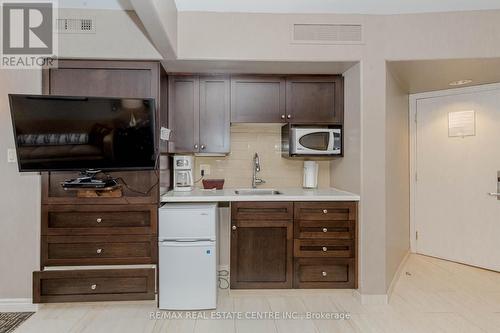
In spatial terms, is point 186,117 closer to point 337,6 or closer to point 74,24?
point 74,24

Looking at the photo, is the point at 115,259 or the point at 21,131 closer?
the point at 21,131

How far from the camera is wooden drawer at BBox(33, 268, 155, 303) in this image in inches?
98.1

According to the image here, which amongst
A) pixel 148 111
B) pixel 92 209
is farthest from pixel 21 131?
pixel 148 111

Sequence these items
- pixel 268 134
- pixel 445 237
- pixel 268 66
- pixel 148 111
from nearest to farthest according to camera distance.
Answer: pixel 148 111, pixel 268 66, pixel 268 134, pixel 445 237

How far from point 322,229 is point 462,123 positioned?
226cm

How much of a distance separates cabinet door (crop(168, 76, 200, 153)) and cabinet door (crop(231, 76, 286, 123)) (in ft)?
1.25

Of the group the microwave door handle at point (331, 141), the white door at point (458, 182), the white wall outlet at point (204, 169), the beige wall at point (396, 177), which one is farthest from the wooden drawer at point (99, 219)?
the white door at point (458, 182)

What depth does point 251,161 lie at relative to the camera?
340cm

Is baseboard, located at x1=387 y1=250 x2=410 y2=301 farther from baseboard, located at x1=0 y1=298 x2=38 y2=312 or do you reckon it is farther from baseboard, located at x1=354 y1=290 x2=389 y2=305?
baseboard, located at x1=0 y1=298 x2=38 y2=312

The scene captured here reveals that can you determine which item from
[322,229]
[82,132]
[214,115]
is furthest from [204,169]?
[322,229]

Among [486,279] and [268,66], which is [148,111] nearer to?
[268,66]

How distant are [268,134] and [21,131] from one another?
2259mm

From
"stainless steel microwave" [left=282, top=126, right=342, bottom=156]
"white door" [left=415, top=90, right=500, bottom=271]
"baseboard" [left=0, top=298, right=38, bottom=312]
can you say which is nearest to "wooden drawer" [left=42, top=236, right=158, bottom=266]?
"baseboard" [left=0, top=298, right=38, bottom=312]

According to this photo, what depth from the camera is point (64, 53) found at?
2.52 meters
